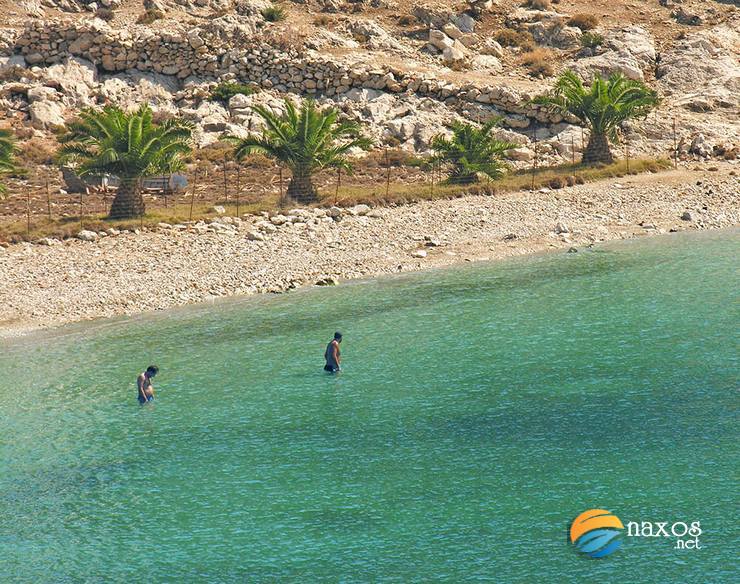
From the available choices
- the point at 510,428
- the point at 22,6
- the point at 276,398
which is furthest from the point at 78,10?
the point at 510,428

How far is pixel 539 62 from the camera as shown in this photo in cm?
6394

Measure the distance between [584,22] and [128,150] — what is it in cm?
3811

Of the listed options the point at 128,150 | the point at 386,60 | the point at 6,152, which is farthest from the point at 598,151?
the point at 6,152

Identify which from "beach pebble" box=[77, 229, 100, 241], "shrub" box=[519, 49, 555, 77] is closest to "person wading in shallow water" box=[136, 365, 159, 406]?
"beach pebble" box=[77, 229, 100, 241]

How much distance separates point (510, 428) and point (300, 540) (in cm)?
601

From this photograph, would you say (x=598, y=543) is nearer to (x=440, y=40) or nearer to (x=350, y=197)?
(x=350, y=197)

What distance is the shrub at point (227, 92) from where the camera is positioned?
196ft

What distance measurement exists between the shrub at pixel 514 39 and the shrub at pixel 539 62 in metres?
1.26

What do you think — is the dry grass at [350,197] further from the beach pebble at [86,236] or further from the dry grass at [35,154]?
the dry grass at [35,154]

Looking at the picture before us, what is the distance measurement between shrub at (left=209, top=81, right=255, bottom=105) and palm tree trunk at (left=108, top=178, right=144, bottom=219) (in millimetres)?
19125

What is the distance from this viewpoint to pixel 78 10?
70.2 metres

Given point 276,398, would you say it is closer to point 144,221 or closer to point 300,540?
point 300,540

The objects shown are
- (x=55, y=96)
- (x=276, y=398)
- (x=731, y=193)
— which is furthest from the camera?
(x=55, y=96)

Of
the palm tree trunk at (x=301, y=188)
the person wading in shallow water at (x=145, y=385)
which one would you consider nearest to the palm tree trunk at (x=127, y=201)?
the palm tree trunk at (x=301, y=188)
